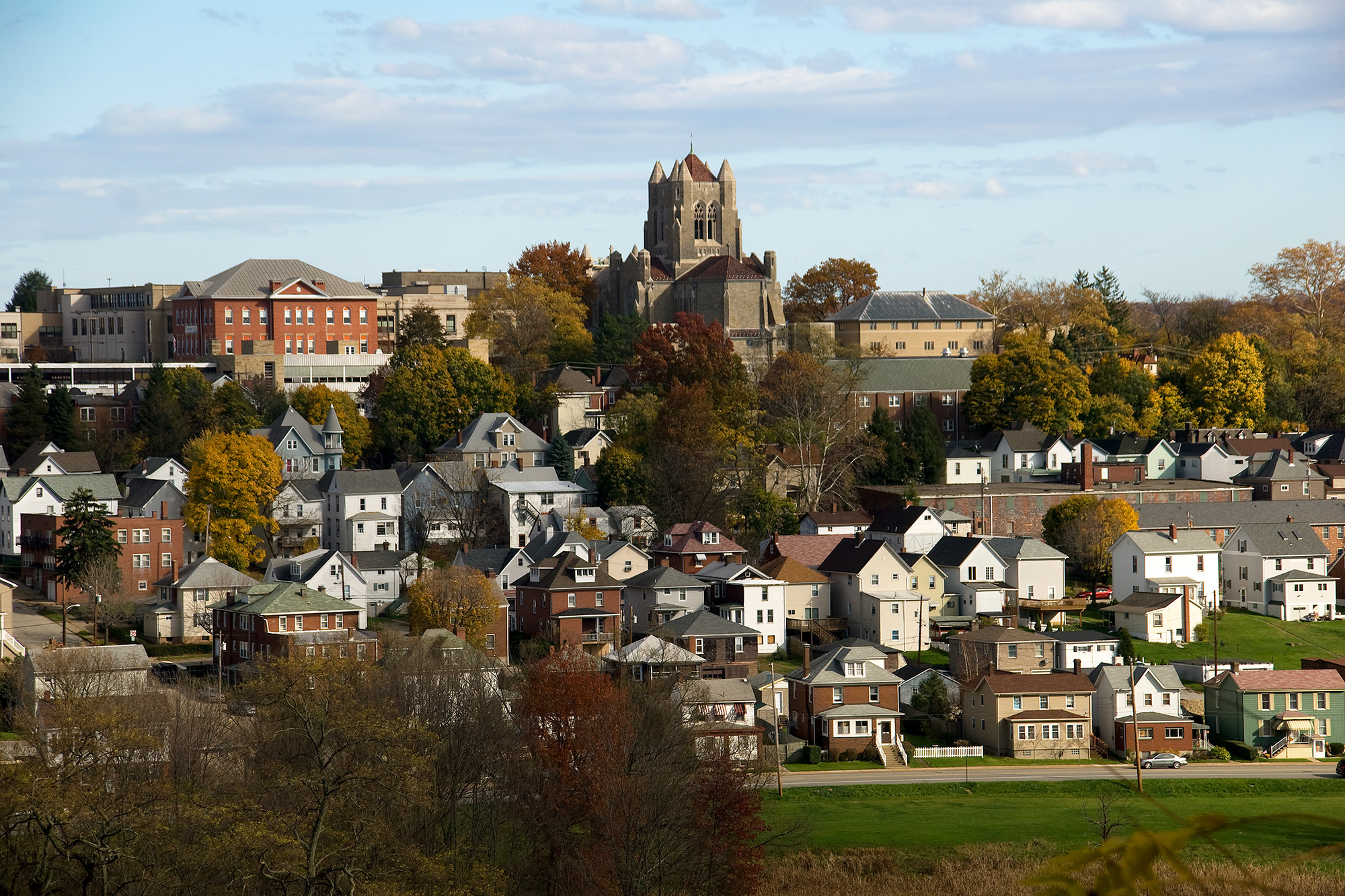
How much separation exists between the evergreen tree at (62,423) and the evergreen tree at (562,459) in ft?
73.4

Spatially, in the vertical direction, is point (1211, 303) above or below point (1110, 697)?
above

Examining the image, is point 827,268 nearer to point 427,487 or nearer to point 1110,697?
point 427,487

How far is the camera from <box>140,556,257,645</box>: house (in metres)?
54.6

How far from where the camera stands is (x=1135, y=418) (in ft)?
271

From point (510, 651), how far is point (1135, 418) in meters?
42.2

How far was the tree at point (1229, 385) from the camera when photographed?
8412 centimetres

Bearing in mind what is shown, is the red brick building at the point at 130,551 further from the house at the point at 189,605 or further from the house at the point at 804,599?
the house at the point at 804,599

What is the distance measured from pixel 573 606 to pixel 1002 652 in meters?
15.0

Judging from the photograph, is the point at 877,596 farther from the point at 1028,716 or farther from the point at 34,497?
the point at 34,497

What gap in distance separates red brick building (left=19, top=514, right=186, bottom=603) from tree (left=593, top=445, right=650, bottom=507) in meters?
18.4

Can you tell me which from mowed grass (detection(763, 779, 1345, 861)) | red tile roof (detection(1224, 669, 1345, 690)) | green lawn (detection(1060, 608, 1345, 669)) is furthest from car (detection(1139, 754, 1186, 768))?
green lawn (detection(1060, 608, 1345, 669))

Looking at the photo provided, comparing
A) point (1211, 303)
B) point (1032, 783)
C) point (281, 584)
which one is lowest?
point (1032, 783)

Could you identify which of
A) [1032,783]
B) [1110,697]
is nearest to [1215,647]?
[1110,697]

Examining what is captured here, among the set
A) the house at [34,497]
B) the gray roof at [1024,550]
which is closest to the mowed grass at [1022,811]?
the gray roof at [1024,550]
